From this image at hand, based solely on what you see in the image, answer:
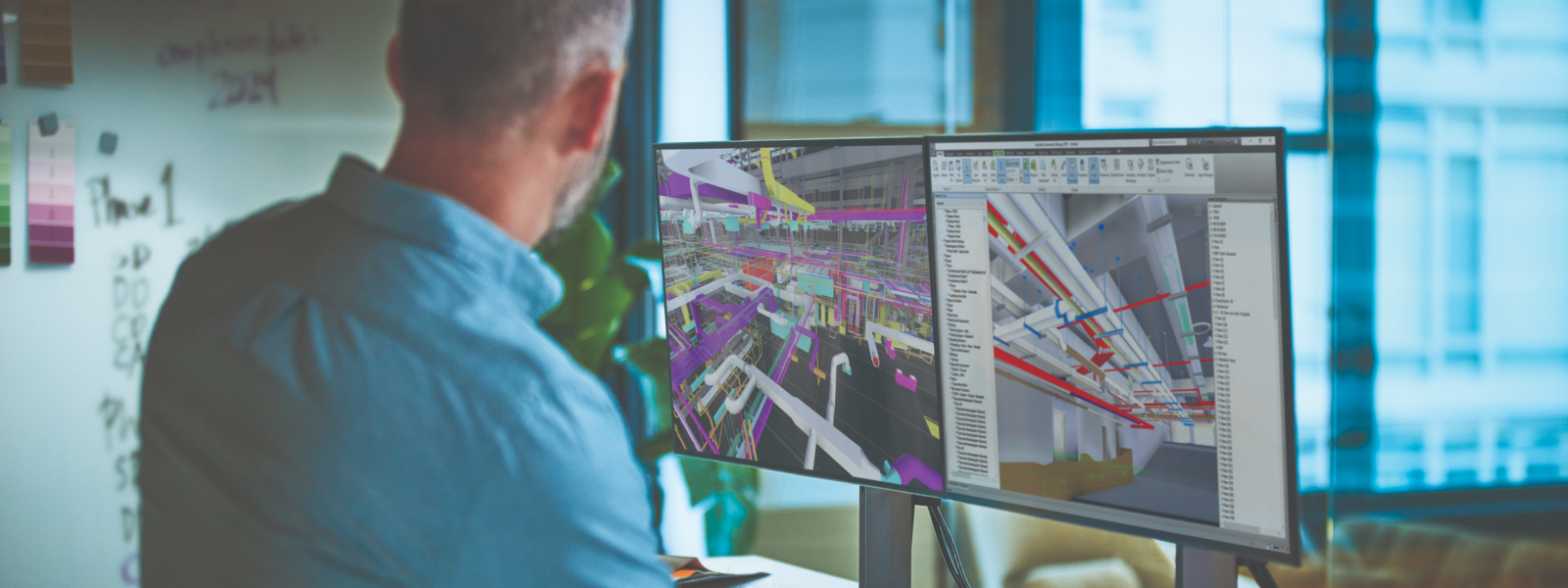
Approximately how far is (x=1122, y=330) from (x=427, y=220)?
60cm

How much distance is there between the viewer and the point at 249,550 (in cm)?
47

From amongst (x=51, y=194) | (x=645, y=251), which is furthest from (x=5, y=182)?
(x=645, y=251)

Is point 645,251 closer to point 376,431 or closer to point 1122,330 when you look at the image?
point 1122,330

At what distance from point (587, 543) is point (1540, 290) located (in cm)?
218

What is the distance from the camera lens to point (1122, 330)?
2.67ft

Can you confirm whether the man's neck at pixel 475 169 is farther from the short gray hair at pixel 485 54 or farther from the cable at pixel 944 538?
the cable at pixel 944 538

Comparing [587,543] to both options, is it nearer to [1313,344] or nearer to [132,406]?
[132,406]

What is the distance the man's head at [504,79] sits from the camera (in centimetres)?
54

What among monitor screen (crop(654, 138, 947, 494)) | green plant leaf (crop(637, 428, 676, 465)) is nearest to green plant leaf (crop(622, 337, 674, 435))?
green plant leaf (crop(637, 428, 676, 465))

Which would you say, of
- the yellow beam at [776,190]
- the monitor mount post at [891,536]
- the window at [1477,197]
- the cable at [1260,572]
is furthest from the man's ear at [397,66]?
the window at [1477,197]

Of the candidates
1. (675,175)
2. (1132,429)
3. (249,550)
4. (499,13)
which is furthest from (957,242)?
(249,550)

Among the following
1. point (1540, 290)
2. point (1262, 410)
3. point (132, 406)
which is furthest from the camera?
point (1540, 290)

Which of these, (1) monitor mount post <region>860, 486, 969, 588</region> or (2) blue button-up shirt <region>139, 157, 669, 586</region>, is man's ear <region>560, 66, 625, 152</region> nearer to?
(2) blue button-up shirt <region>139, 157, 669, 586</region>

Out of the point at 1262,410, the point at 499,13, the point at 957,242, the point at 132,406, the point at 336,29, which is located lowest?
the point at 132,406
